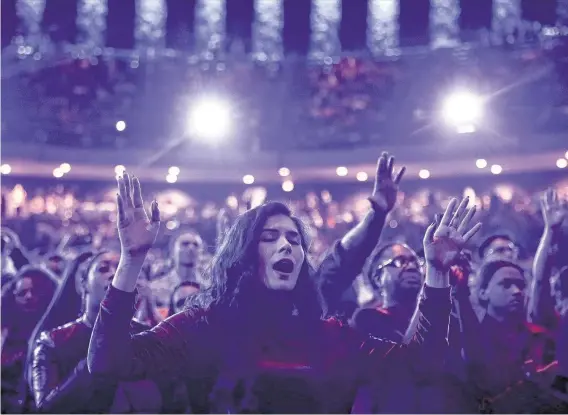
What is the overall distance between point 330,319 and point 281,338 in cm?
21

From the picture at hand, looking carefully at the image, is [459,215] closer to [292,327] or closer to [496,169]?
[292,327]

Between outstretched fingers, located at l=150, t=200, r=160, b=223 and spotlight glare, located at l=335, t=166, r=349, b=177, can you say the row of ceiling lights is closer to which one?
spotlight glare, located at l=335, t=166, r=349, b=177

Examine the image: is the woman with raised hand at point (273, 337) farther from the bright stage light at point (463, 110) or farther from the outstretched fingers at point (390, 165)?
the bright stage light at point (463, 110)

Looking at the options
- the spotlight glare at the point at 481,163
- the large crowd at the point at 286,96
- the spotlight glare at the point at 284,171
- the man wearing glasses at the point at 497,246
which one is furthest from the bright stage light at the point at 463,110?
the man wearing glasses at the point at 497,246

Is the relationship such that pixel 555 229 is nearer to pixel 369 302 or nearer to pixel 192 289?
pixel 369 302

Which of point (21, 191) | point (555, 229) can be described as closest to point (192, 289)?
point (555, 229)

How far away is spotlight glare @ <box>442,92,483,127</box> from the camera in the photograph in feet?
34.1

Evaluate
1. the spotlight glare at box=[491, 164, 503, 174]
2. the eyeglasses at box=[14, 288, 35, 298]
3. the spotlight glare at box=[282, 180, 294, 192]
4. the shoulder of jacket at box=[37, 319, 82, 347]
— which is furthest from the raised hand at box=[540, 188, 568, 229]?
the spotlight glare at box=[282, 180, 294, 192]

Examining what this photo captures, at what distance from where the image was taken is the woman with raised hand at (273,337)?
7.98ft

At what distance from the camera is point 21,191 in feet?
43.6

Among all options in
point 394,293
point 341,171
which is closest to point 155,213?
point 394,293

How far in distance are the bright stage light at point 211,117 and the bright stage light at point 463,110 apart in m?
3.64

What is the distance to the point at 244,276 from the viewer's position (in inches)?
101

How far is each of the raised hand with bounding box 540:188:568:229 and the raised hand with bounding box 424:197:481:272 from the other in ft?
3.21
